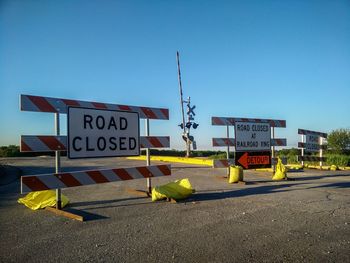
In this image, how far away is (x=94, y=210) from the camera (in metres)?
5.94

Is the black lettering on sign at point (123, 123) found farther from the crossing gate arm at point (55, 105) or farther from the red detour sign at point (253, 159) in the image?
the red detour sign at point (253, 159)

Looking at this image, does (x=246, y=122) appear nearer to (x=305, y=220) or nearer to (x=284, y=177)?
(x=284, y=177)

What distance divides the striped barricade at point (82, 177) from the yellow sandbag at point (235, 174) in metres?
2.64

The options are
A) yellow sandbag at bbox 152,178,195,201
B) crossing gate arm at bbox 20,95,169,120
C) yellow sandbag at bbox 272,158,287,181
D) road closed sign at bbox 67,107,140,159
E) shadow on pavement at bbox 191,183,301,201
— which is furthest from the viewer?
yellow sandbag at bbox 272,158,287,181

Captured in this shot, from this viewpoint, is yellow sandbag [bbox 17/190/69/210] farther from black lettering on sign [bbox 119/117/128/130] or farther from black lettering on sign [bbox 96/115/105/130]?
black lettering on sign [bbox 119/117/128/130]

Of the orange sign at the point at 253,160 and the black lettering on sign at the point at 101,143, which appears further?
the orange sign at the point at 253,160

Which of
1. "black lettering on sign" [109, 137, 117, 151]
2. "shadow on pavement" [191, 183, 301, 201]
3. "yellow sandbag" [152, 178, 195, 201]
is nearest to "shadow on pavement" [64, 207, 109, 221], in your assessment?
"black lettering on sign" [109, 137, 117, 151]

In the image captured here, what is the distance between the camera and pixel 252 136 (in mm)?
9844

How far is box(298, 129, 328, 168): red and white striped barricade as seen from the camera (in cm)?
1339

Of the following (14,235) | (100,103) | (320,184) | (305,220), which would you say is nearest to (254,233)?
(305,220)

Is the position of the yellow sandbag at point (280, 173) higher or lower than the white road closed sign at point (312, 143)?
lower

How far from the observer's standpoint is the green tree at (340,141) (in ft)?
75.8

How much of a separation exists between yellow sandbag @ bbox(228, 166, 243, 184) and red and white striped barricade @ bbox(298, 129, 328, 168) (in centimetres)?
513

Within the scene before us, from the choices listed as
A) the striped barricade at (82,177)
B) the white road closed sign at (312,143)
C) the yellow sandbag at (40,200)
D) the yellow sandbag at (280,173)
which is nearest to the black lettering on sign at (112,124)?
the striped barricade at (82,177)
